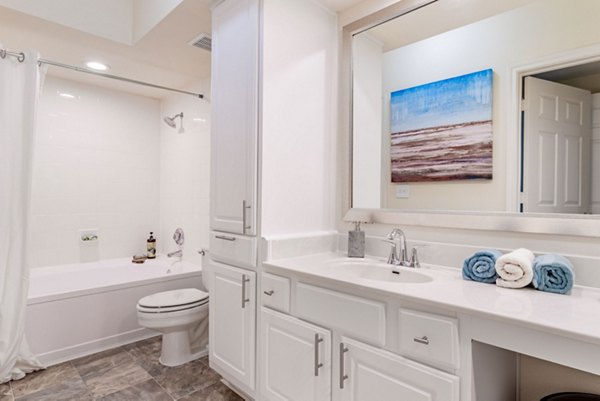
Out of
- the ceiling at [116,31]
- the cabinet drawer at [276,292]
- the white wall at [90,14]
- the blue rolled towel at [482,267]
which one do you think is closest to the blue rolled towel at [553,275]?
the blue rolled towel at [482,267]

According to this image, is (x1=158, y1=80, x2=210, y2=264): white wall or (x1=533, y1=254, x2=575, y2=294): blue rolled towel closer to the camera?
(x1=533, y1=254, x2=575, y2=294): blue rolled towel

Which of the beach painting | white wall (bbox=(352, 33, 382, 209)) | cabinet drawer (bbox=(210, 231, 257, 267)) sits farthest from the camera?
white wall (bbox=(352, 33, 382, 209))

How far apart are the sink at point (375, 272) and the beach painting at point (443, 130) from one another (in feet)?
1.51

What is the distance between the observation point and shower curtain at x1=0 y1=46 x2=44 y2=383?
6.76 ft

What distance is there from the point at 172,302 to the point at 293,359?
1.18 metres

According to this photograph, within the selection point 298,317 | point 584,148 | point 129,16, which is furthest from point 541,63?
point 129,16

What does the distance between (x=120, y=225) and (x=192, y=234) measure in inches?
32.5

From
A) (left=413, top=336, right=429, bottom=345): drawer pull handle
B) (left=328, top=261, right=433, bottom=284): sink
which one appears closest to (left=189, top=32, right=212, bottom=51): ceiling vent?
(left=328, top=261, right=433, bottom=284): sink

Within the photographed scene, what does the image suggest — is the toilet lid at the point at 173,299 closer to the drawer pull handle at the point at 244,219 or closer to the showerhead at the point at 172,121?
the drawer pull handle at the point at 244,219

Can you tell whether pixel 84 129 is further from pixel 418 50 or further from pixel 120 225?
pixel 418 50

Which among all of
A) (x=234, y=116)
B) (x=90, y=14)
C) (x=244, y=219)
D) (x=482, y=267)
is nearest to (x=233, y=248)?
(x=244, y=219)

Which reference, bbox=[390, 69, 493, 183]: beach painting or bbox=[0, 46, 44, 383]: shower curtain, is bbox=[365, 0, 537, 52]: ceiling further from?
bbox=[0, 46, 44, 383]: shower curtain

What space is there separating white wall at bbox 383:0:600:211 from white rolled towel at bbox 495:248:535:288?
279 mm

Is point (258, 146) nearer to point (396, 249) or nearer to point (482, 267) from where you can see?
point (396, 249)
